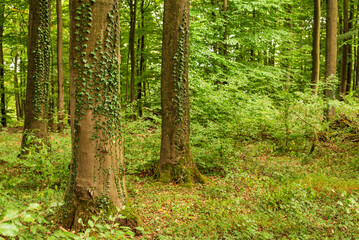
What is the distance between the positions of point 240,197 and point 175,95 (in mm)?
2914

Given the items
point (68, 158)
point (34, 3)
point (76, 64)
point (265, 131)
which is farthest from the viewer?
point (265, 131)

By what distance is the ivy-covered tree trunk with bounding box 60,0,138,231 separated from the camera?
3553mm

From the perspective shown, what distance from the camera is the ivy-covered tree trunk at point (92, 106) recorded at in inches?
140

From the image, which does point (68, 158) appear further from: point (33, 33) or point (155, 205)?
point (33, 33)

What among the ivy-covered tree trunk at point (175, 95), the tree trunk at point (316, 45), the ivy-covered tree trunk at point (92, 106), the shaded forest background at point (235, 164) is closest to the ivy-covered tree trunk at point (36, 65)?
the shaded forest background at point (235, 164)

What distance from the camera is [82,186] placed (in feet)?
11.9

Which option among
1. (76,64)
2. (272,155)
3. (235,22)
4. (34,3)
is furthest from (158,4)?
(76,64)

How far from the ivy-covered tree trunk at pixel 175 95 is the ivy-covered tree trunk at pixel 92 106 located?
2.51 meters

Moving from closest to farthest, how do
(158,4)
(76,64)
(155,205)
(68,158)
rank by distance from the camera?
1. (76,64)
2. (155,205)
3. (68,158)
4. (158,4)

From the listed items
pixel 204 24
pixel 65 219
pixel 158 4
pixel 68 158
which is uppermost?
pixel 158 4

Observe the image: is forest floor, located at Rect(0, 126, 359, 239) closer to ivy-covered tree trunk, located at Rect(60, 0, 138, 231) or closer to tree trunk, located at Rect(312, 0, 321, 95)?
ivy-covered tree trunk, located at Rect(60, 0, 138, 231)

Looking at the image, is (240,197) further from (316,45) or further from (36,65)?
(316,45)

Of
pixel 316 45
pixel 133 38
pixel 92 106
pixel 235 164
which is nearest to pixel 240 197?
pixel 235 164

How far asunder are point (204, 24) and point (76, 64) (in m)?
10.0
